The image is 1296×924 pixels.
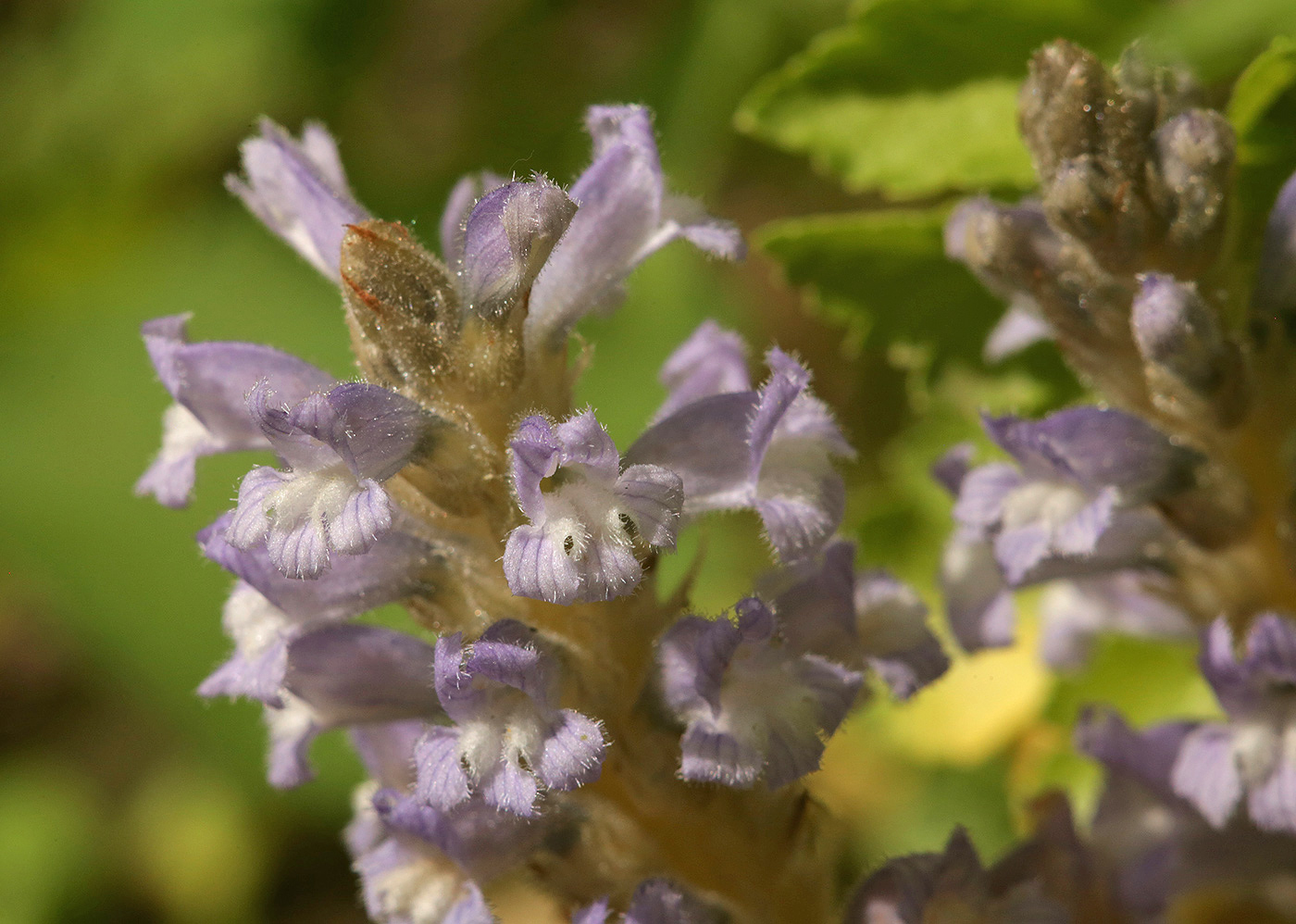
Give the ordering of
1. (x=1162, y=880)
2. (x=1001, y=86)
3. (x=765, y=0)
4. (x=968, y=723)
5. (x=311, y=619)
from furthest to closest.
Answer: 1. (x=765, y=0)
2. (x=968, y=723)
3. (x=1001, y=86)
4. (x=1162, y=880)
5. (x=311, y=619)

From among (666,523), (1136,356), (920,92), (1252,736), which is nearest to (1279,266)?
(1136,356)

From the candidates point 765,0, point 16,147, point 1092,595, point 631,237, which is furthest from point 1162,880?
point 16,147

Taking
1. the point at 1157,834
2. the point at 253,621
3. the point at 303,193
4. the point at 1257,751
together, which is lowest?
the point at 1157,834

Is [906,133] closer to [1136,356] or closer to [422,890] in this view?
[1136,356]

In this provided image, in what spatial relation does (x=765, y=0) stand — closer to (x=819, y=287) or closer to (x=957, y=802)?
(x=819, y=287)

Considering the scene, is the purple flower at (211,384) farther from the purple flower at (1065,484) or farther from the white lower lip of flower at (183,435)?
the purple flower at (1065,484)

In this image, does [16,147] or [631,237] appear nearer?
[631,237]
